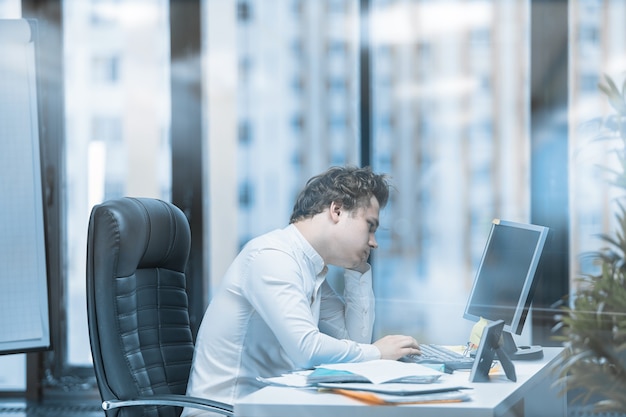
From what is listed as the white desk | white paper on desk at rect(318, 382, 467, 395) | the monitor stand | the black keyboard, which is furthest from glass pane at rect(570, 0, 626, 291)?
white paper on desk at rect(318, 382, 467, 395)

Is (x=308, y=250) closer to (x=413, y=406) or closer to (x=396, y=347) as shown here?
(x=396, y=347)

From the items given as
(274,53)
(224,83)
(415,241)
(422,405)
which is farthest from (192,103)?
(422,405)

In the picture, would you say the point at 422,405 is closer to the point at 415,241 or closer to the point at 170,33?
Result: the point at 415,241

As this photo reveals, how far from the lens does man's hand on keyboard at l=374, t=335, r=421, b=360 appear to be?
1.66m

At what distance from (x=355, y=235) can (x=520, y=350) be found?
47cm

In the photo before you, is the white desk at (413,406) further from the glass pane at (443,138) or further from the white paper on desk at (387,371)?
the glass pane at (443,138)

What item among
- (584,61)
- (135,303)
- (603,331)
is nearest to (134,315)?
(135,303)

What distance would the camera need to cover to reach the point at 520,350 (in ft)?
5.96

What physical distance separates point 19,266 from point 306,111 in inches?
58.0

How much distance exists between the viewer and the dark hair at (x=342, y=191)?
6.05 ft

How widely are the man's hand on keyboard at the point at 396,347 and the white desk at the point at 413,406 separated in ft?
0.47

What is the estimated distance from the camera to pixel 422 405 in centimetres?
125

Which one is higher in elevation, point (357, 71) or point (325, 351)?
point (357, 71)

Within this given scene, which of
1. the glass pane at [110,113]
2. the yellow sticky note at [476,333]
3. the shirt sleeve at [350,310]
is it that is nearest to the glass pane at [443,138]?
the glass pane at [110,113]
